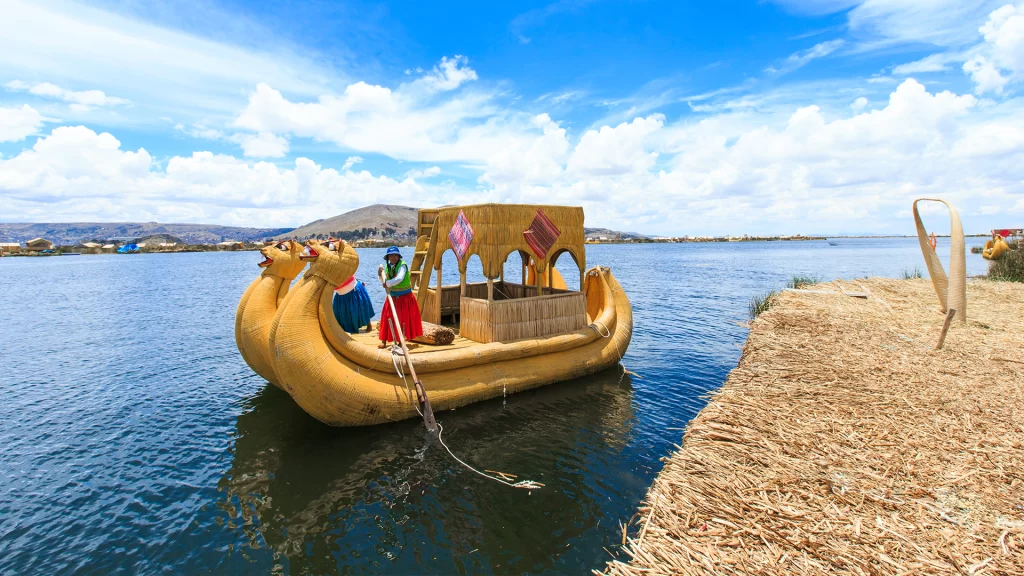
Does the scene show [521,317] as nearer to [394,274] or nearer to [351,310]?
[394,274]

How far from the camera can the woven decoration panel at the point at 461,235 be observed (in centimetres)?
1072

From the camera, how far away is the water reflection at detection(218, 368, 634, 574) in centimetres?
593

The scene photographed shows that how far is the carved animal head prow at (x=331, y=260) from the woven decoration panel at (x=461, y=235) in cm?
280

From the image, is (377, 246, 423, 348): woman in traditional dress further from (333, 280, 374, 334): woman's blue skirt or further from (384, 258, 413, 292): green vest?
(333, 280, 374, 334): woman's blue skirt

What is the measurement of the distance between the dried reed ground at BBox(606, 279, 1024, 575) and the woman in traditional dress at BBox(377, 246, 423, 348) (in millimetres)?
A: 5928

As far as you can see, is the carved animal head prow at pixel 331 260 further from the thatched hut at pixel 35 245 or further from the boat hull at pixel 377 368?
the thatched hut at pixel 35 245

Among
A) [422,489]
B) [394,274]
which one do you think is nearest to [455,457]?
[422,489]

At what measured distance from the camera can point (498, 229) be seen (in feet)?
34.5

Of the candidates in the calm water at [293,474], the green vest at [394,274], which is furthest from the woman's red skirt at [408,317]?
the calm water at [293,474]

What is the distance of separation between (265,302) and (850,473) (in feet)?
33.3

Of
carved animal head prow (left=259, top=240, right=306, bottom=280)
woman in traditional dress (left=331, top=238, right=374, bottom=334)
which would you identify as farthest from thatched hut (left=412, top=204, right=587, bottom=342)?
carved animal head prow (left=259, top=240, right=306, bottom=280)

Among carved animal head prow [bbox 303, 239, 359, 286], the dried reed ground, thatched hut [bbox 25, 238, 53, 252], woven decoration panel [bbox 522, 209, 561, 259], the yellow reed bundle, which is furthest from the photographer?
thatched hut [bbox 25, 238, 53, 252]

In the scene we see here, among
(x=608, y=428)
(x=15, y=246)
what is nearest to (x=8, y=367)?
(x=608, y=428)

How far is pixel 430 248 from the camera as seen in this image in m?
11.7
